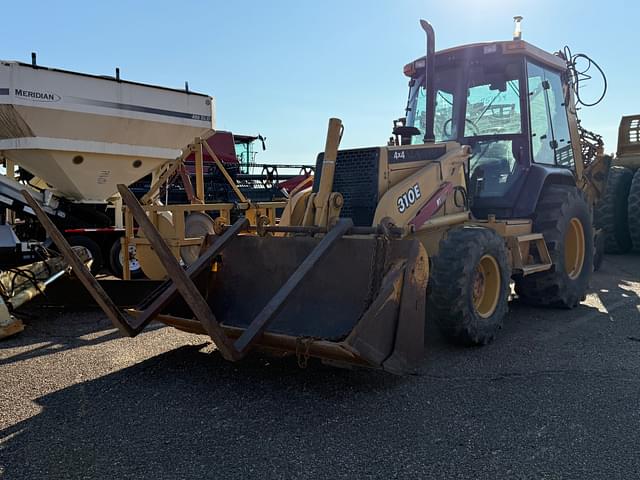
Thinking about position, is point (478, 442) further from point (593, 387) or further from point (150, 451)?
point (150, 451)

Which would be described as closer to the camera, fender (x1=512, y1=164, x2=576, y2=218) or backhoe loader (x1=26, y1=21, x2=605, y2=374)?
backhoe loader (x1=26, y1=21, x2=605, y2=374)

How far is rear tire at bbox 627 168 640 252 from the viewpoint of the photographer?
995 centimetres

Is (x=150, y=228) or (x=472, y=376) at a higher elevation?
(x=150, y=228)

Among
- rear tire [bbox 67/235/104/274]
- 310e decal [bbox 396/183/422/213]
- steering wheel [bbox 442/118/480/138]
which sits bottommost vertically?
rear tire [bbox 67/235/104/274]

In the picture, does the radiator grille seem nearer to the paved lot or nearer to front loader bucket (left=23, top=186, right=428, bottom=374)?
front loader bucket (left=23, top=186, right=428, bottom=374)

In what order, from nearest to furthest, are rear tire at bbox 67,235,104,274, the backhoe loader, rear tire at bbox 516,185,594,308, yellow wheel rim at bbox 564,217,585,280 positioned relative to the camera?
the backhoe loader
rear tire at bbox 516,185,594,308
yellow wheel rim at bbox 564,217,585,280
rear tire at bbox 67,235,104,274

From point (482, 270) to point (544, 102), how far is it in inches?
98.2

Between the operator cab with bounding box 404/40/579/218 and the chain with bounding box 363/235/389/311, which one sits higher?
the operator cab with bounding box 404/40/579/218

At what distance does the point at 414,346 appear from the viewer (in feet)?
12.1

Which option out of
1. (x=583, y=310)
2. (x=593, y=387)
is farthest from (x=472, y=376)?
(x=583, y=310)

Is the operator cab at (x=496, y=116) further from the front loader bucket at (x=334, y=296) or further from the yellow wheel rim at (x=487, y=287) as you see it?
the front loader bucket at (x=334, y=296)

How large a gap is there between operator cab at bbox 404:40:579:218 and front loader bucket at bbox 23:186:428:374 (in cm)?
208

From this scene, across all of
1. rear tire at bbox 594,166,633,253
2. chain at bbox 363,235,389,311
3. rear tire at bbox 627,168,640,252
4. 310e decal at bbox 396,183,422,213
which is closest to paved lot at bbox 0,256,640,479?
chain at bbox 363,235,389,311

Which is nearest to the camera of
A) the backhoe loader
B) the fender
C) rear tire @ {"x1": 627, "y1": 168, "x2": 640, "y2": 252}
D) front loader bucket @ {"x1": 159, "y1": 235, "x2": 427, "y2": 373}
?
front loader bucket @ {"x1": 159, "y1": 235, "x2": 427, "y2": 373}
